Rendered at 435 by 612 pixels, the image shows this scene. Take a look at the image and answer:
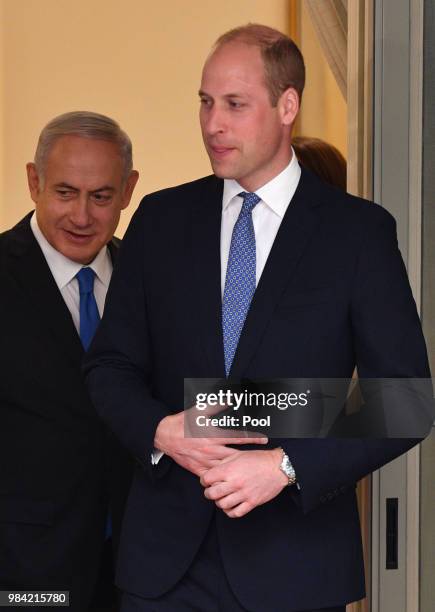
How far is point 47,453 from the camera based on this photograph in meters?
2.43

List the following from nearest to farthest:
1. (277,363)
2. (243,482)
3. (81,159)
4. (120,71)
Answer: (243,482) → (277,363) → (81,159) → (120,71)

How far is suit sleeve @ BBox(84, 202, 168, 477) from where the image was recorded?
1.80m

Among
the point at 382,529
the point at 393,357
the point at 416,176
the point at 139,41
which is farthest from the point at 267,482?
the point at 139,41

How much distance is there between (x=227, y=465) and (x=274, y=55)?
0.64 meters

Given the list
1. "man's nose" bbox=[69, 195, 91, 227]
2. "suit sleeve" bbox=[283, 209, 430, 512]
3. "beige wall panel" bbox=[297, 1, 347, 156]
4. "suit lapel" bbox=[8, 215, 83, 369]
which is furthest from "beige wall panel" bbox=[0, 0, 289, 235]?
"suit sleeve" bbox=[283, 209, 430, 512]

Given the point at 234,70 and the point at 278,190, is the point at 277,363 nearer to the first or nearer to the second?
the point at 278,190

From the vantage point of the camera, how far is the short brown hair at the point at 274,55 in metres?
1.88

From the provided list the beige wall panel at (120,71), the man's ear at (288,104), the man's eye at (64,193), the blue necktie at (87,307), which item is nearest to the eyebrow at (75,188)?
the man's eye at (64,193)

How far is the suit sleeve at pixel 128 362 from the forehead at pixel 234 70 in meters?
0.24

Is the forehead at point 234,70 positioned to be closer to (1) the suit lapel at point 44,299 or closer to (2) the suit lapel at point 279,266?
(2) the suit lapel at point 279,266

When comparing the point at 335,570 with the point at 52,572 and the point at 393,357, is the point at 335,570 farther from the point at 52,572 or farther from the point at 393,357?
the point at 52,572

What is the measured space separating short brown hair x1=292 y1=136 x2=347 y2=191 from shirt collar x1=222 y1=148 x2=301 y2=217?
24.5 inches

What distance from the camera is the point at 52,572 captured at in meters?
2.46

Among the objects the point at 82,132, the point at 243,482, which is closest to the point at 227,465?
the point at 243,482
